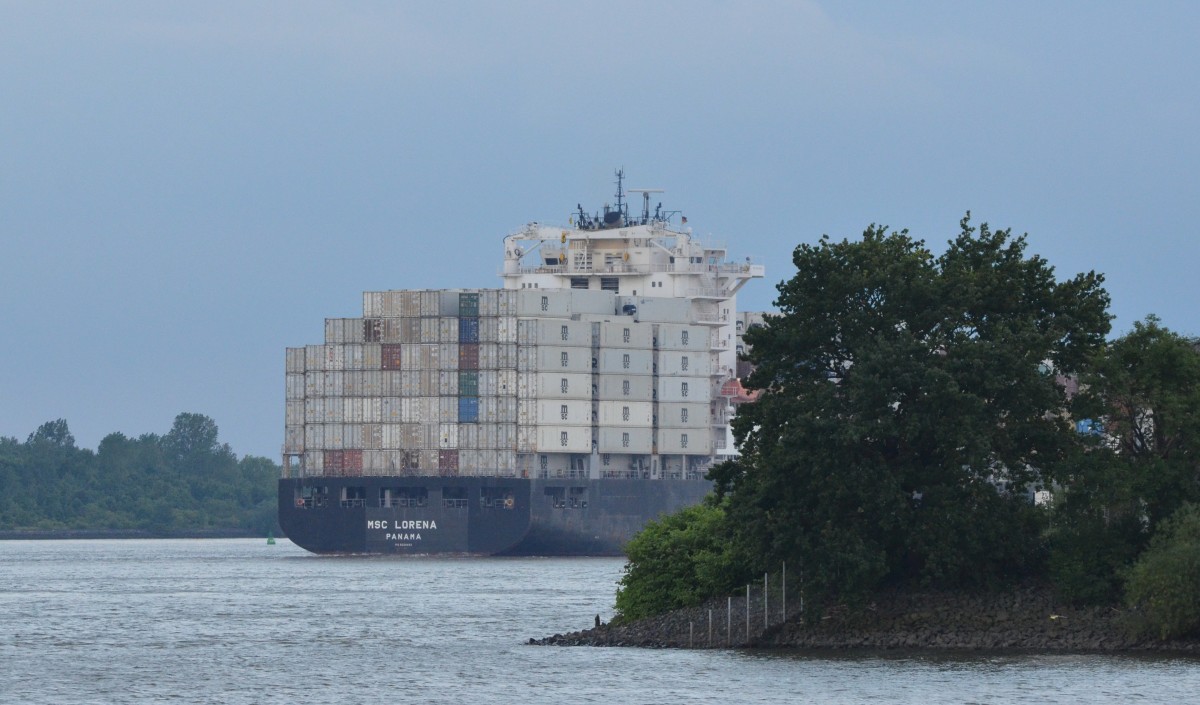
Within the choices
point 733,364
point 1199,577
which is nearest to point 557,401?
point 733,364

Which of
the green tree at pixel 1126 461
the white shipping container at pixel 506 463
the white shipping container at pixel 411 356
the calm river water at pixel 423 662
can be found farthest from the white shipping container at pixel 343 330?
the green tree at pixel 1126 461

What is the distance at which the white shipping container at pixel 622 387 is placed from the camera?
15338 cm

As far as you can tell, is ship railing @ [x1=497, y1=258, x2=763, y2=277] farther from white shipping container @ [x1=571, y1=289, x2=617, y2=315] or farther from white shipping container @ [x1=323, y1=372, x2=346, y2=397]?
white shipping container @ [x1=323, y1=372, x2=346, y2=397]

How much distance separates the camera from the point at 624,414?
507 feet

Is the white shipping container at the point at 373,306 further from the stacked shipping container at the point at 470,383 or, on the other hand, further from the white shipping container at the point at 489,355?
the white shipping container at the point at 489,355

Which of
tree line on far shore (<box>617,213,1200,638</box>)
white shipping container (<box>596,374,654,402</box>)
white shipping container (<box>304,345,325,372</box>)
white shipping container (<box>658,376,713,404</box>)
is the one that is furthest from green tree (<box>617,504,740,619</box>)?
white shipping container (<box>658,376,713,404</box>)

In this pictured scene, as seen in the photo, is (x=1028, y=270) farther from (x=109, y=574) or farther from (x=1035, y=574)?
(x=109, y=574)

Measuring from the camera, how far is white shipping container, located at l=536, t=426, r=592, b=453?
151000 millimetres

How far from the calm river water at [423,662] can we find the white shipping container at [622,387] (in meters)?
46.4

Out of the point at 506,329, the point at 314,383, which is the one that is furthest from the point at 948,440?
the point at 314,383

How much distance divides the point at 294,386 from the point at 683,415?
86.6ft

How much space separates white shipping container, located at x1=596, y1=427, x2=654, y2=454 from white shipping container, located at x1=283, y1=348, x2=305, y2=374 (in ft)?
67.5

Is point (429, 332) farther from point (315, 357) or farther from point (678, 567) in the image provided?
point (678, 567)

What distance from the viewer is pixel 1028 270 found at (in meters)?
65.9
